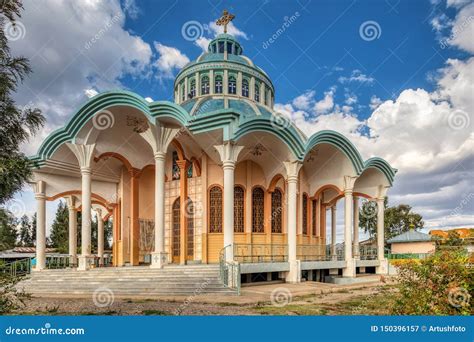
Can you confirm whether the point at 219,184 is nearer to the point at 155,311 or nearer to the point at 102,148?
the point at 102,148

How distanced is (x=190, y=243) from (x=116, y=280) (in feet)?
15.0

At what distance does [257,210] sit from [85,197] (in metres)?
7.09

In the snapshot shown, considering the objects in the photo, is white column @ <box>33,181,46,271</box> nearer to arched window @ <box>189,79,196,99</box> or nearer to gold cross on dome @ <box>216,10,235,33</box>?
arched window @ <box>189,79,196,99</box>

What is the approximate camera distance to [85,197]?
605 inches

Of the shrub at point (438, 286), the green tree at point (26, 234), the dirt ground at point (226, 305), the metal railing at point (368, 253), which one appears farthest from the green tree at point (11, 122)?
the green tree at point (26, 234)

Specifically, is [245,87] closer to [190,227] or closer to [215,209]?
[215,209]

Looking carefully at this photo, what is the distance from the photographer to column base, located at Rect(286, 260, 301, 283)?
14836 millimetres

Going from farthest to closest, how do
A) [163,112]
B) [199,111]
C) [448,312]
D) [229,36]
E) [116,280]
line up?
[229,36]
[199,111]
[163,112]
[116,280]
[448,312]

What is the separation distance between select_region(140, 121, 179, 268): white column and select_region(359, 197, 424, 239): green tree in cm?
3145

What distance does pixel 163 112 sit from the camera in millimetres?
13930

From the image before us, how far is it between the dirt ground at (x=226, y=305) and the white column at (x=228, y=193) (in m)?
1.91

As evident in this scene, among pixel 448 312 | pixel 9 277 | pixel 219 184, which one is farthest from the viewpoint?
pixel 219 184

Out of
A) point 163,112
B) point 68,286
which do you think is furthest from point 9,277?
point 163,112

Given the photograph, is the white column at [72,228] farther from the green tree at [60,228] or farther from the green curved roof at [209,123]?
the green tree at [60,228]
